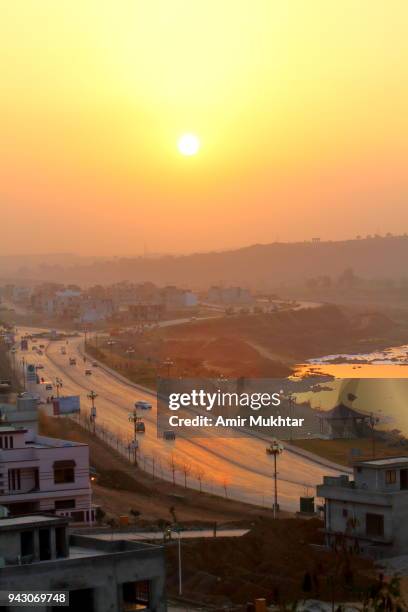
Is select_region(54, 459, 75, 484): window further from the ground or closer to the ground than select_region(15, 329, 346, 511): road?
further from the ground

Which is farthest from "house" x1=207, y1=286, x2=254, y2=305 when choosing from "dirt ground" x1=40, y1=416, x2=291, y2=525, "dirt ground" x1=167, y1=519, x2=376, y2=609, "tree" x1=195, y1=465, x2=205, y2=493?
"dirt ground" x1=167, y1=519, x2=376, y2=609

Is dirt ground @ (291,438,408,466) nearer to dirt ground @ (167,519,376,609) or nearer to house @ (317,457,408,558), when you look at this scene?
house @ (317,457,408,558)

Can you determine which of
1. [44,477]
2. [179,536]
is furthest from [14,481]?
[179,536]

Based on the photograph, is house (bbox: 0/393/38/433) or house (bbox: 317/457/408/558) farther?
house (bbox: 0/393/38/433)

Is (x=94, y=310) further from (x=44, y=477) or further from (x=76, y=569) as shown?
(x=76, y=569)

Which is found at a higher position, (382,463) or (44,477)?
(382,463)

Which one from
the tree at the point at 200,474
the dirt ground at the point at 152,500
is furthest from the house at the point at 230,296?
the dirt ground at the point at 152,500

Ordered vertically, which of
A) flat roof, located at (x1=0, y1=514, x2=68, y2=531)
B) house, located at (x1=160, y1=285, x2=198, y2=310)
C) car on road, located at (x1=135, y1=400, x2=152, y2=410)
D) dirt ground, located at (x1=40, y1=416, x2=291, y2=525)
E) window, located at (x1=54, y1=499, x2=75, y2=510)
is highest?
house, located at (x1=160, y1=285, x2=198, y2=310)
